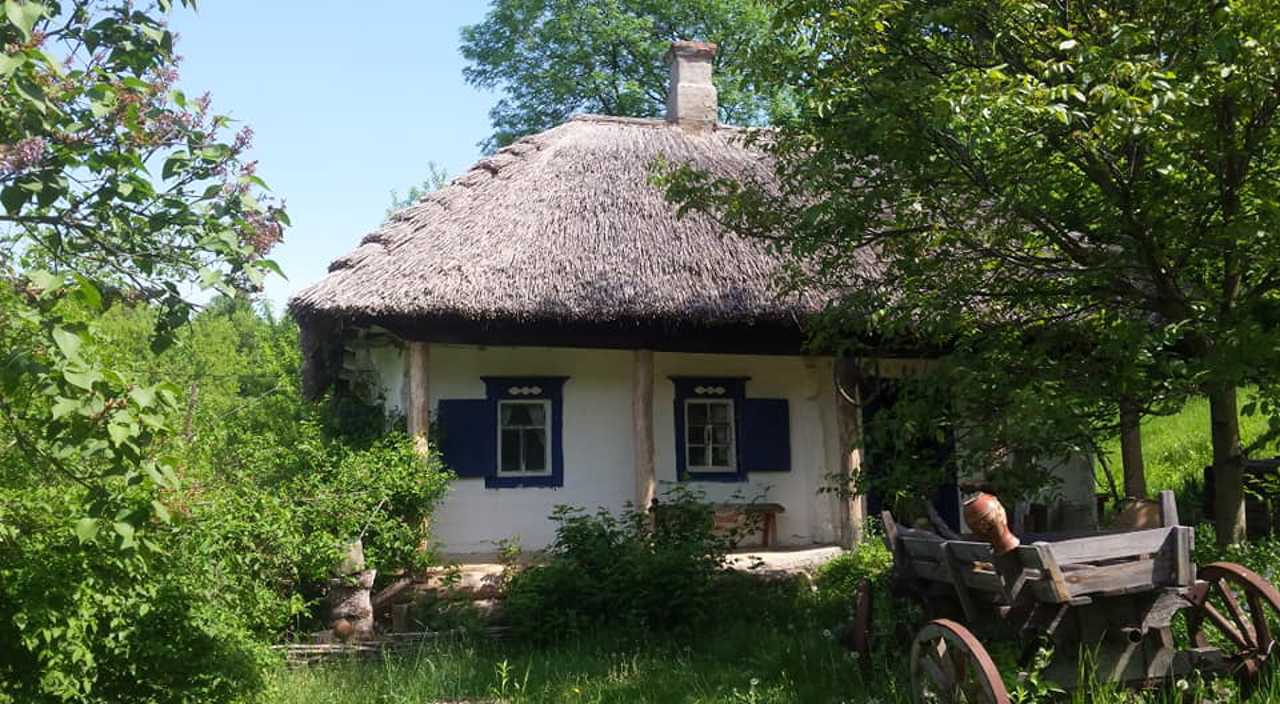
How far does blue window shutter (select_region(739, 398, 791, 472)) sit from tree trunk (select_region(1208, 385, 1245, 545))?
398 cm

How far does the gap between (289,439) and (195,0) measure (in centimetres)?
824

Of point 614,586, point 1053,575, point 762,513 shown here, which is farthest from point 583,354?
point 1053,575

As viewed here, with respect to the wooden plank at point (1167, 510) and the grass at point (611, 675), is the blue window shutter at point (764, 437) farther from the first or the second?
the wooden plank at point (1167, 510)

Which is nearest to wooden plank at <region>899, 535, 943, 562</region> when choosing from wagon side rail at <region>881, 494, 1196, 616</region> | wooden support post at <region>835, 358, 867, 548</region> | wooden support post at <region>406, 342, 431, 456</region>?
wagon side rail at <region>881, 494, 1196, 616</region>

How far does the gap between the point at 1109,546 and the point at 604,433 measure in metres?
5.98

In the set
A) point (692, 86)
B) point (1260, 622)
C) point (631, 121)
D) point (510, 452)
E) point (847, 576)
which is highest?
point (692, 86)

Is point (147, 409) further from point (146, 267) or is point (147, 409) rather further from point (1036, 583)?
point (1036, 583)

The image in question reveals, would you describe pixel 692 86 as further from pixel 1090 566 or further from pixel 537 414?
pixel 1090 566

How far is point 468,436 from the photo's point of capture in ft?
30.8

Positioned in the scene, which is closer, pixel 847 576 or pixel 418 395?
pixel 847 576

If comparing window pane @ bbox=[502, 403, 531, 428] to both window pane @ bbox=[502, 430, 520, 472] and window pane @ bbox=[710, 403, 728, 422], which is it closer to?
window pane @ bbox=[502, 430, 520, 472]

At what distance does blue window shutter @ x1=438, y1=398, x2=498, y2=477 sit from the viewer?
9344mm

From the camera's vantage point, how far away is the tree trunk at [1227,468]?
647 cm

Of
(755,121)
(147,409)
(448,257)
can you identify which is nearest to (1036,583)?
(147,409)
